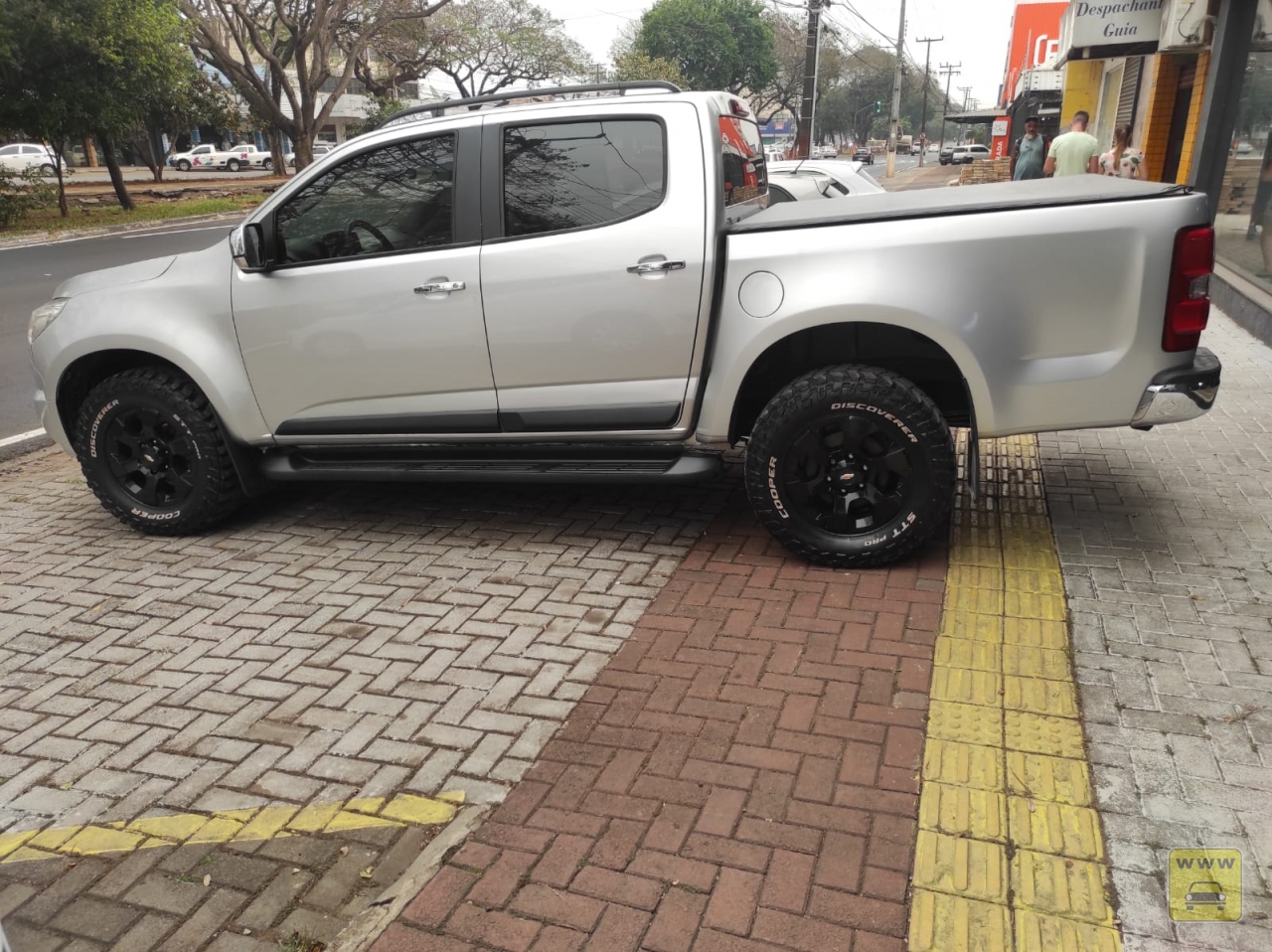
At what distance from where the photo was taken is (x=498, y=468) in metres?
4.76

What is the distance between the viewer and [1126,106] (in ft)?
63.9

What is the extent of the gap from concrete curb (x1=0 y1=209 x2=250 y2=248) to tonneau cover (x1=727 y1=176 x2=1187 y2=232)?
17455 mm

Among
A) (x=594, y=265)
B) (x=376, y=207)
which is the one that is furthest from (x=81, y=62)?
(x=594, y=265)

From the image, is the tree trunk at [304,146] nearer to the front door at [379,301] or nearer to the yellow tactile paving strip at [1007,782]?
the front door at [379,301]

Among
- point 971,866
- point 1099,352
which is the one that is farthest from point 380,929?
point 1099,352

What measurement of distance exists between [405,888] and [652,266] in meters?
2.64

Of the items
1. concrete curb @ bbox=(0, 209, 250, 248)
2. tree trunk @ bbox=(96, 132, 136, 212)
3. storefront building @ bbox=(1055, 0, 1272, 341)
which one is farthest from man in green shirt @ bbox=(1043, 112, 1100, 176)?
tree trunk @ bbox=(96, 132, 136, 212)

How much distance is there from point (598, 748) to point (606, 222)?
229cm

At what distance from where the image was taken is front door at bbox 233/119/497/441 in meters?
4.54

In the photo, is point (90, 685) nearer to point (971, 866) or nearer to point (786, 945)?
point (786, 945)

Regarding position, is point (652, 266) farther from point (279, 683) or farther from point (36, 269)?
point (36, 269)

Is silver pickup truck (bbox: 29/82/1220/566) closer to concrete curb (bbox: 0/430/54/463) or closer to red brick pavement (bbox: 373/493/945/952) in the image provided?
red brick pavement (bbox: 373/493/945/952)

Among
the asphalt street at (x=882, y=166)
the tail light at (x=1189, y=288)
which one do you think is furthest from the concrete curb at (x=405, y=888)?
the asphalt street at (x=882, y=166)

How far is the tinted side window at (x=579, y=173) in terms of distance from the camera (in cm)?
436
